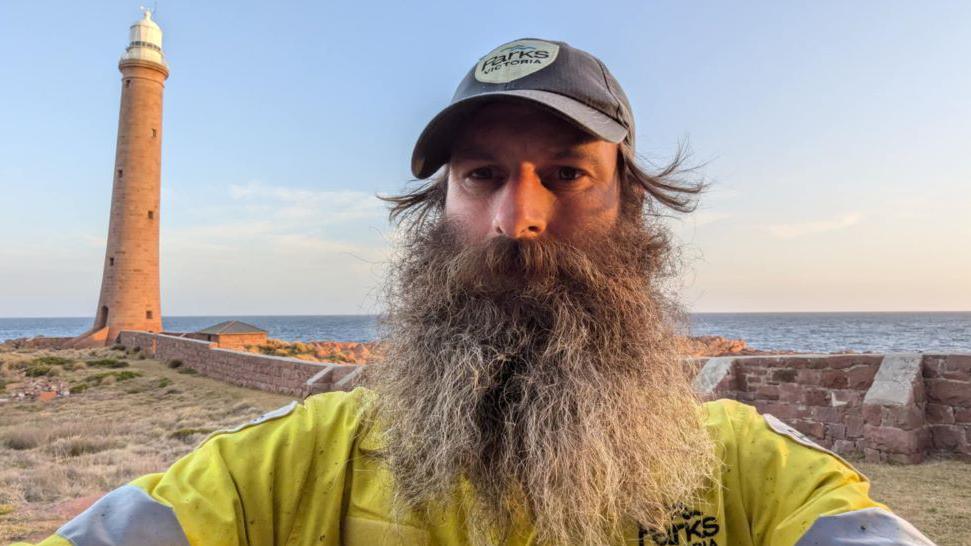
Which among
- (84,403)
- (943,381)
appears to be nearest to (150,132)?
(84,403)

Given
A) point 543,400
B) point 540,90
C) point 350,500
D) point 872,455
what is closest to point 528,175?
point 540,90

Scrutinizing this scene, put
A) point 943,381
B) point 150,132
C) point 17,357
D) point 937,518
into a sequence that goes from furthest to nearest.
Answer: point 150,132
point 17,357
point 943,381
point 937,518

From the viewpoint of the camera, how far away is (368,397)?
1422mm

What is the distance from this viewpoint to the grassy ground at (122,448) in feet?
16.1

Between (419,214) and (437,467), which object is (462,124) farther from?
(437,467)

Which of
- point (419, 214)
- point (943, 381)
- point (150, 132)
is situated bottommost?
point (943, 381)

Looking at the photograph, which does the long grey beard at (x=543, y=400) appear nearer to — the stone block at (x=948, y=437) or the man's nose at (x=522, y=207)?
the man's nose at (x=522, y=207)

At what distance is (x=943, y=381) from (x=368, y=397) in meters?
7.35

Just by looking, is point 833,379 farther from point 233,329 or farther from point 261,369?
point 233,329

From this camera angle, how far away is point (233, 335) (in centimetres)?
2138

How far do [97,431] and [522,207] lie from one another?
33.0ft

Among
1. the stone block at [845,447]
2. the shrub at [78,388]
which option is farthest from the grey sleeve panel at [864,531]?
the shrub at [78,388]

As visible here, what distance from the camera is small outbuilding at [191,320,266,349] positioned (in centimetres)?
2097

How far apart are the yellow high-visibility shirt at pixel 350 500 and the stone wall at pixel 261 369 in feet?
19.8
